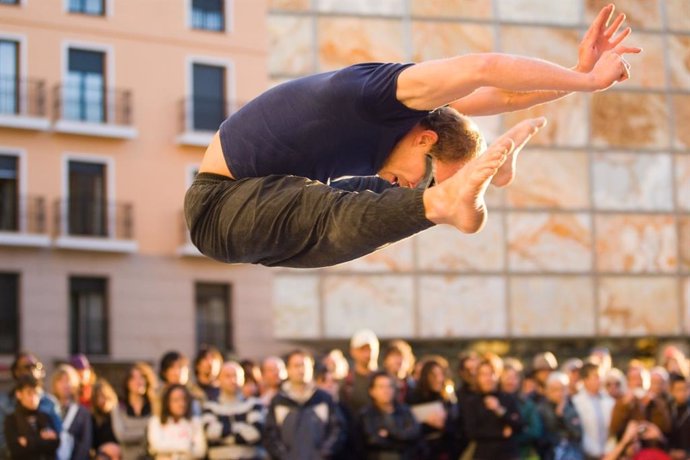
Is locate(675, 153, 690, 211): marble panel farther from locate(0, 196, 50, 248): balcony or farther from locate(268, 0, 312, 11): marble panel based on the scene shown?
locate(0, 196, 50, 248): balcony

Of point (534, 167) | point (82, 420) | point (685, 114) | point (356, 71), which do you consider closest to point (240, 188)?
point (356, 71)

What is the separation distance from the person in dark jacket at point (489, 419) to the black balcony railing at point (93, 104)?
14.6 metres

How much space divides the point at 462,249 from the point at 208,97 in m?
5.70

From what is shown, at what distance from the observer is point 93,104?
25.3 m

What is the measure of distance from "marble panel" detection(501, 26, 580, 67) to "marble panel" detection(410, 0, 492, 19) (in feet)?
1.83

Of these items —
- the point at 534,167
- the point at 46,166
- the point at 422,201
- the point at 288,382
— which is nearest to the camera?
the point at 422,201

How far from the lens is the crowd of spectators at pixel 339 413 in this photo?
11.0m

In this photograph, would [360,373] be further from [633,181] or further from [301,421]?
[633,181]

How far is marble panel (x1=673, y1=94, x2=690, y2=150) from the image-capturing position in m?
28.7

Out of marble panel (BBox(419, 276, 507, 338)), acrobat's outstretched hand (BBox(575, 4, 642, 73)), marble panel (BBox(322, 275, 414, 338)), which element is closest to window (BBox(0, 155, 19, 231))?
marble panel (BBox(322, 275, 414, 338))

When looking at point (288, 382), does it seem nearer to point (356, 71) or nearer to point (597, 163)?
→ point (356, 71)

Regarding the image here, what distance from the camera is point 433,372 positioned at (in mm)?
11984

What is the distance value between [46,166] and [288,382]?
46.6ft

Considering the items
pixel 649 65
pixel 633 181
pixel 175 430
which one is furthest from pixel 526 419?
pixel 649 65
